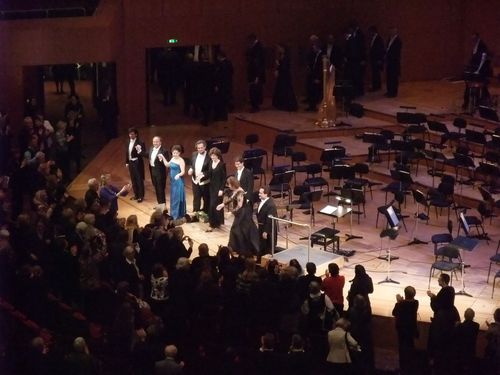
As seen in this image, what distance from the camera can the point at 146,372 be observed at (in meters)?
11.7

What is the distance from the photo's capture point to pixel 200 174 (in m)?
18.4

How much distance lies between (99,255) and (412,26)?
16.0 m

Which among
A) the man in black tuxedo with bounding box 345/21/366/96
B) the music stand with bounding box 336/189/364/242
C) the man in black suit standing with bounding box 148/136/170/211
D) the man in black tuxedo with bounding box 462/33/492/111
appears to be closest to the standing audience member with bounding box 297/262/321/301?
the music stand with bounding box 336/189/364/242

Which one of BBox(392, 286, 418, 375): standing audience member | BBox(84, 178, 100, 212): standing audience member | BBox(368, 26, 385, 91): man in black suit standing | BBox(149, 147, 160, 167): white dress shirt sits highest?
BBox(368, 26, 385, 91): man in black suit standing

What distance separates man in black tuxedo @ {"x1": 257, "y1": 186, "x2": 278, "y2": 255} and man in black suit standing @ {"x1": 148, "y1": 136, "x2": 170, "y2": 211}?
2519mm

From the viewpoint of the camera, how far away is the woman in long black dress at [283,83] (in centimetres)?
2500

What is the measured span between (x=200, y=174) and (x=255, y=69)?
7.29 meters

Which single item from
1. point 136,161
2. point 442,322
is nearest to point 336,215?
point 442,322

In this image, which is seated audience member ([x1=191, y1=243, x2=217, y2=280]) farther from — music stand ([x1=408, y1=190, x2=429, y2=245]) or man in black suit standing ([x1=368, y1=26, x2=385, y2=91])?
man in black suit standing ([x1=368, y1=26, x2=385, y2=91])

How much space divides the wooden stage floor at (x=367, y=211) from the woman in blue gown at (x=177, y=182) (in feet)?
1.04

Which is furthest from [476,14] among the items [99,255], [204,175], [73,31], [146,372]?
[146,372]

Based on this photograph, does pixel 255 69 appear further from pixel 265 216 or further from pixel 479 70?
pixel 265 216

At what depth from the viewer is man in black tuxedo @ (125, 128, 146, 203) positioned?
19078 mm

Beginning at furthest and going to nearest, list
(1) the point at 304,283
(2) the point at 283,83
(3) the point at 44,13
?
1. (2) the point at 283,83
2. (3) the point at 44,13
3. (1) the point at 304,283
